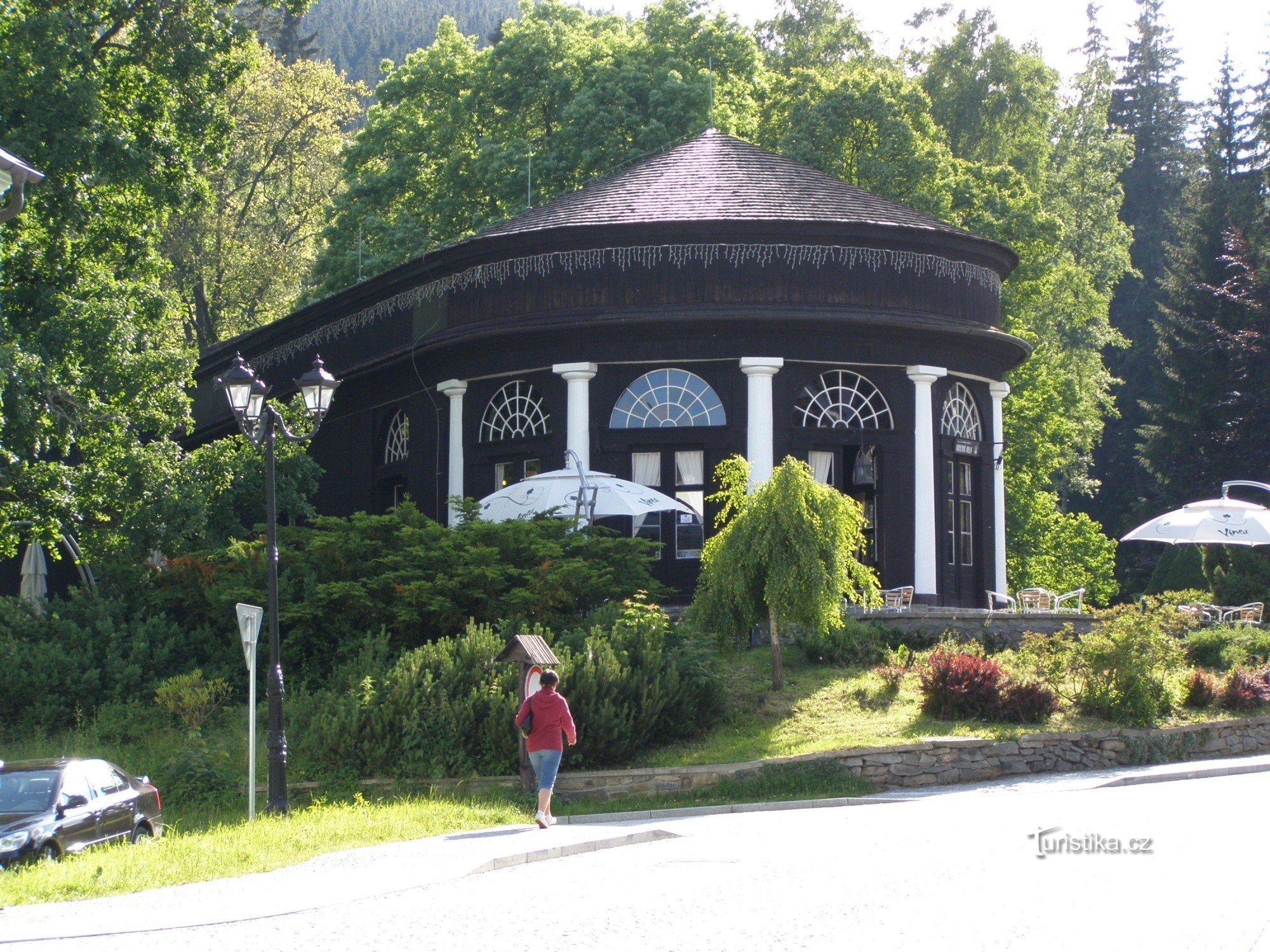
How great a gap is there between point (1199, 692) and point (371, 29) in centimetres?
17869

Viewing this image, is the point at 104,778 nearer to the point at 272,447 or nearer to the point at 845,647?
the point at 272,447

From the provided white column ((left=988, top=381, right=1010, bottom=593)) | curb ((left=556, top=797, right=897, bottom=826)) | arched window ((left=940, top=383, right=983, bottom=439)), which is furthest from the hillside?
curb ((left=556, top=797, right=897, bottom=826))

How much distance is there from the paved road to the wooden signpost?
2.84 metres

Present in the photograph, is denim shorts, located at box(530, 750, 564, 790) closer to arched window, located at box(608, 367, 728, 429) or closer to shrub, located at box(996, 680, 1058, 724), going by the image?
shrub, located at box(996, 680, 1058, 724)

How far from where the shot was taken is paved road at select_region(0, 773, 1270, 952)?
8945 mm

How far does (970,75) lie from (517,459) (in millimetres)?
25382

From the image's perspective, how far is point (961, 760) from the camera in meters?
18.7

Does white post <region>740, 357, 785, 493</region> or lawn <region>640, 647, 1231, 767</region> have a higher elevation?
white post <region>740, 357, 785, 493</region>

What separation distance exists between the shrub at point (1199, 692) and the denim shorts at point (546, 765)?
10.5m

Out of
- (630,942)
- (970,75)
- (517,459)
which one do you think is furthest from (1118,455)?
(630,942)

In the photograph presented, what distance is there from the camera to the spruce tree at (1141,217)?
2413 inches

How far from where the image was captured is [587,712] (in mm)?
18406

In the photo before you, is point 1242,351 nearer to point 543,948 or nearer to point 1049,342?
point 1049,342

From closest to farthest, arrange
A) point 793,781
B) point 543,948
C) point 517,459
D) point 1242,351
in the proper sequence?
point 543,948, point 793,781, point 517,459, point 1242,351
